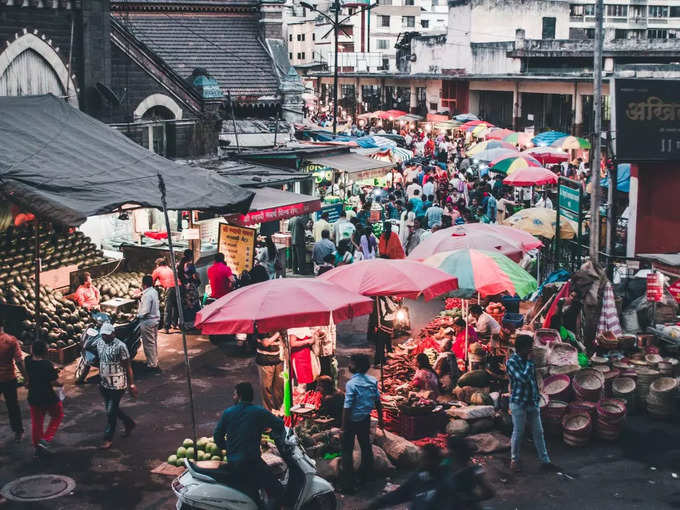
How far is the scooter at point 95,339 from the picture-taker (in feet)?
41.3

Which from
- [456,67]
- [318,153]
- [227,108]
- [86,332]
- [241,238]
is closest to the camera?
[86,332]

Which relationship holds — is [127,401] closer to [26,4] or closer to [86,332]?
[86,332]

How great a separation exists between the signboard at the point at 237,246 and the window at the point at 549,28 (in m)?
48.3

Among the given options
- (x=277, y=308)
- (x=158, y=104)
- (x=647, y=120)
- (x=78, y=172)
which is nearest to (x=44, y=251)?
(x=78, y=172)

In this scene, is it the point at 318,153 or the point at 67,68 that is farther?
the point at 318,153

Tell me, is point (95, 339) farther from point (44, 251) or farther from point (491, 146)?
point (491, 146)

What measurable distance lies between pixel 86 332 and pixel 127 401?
4.11 feet

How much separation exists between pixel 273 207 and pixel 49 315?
4.62m

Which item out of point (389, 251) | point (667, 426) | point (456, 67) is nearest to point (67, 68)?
point (389, 251)

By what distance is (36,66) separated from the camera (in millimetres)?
18141

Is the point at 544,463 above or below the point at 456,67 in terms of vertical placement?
below

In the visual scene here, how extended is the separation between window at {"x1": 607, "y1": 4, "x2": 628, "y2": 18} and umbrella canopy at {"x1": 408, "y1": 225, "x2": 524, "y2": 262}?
2747 inches

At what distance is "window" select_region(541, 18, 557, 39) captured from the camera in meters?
60.2

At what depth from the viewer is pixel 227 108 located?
99.4 ft
